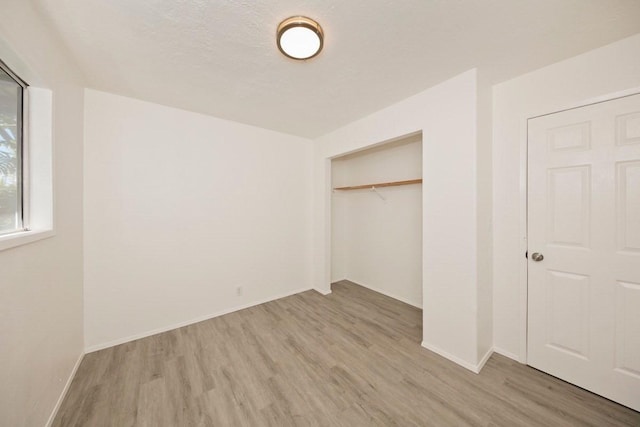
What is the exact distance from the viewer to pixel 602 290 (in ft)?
5.15

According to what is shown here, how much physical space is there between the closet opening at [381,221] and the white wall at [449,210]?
0.42 m

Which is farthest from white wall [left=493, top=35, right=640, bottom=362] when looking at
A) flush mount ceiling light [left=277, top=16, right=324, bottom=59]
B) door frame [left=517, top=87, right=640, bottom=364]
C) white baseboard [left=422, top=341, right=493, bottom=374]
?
flush mount ceiling light [left=277, top=16, right=324, bottom=59]

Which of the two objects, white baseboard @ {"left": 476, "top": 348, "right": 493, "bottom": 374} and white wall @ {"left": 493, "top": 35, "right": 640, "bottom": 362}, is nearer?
white wall @ {"left": 493, "top": 35, "right": 640, "bottom": 362}

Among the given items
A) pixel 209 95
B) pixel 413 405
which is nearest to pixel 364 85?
pixel 209 95

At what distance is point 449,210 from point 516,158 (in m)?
0.75

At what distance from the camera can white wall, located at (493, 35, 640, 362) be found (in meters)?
1.64

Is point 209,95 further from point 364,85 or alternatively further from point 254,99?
point 364,85

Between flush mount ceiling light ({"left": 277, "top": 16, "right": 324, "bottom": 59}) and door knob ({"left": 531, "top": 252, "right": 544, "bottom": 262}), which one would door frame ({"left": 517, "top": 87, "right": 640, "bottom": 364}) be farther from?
flush mount ceiling light ({"left": 277, "top": 16, "right": 324, "bottom": 59})

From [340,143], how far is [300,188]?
957 mm

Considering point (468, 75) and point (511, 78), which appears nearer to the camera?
point (468, 75)

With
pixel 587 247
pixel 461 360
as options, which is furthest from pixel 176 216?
pixel 587 247

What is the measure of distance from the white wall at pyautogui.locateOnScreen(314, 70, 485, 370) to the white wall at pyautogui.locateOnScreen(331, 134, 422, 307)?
0.76 meters

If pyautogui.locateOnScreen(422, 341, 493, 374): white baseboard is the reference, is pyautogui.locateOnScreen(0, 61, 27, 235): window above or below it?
above

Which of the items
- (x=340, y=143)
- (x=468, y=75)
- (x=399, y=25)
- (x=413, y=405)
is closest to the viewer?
(x=399, y=25)
